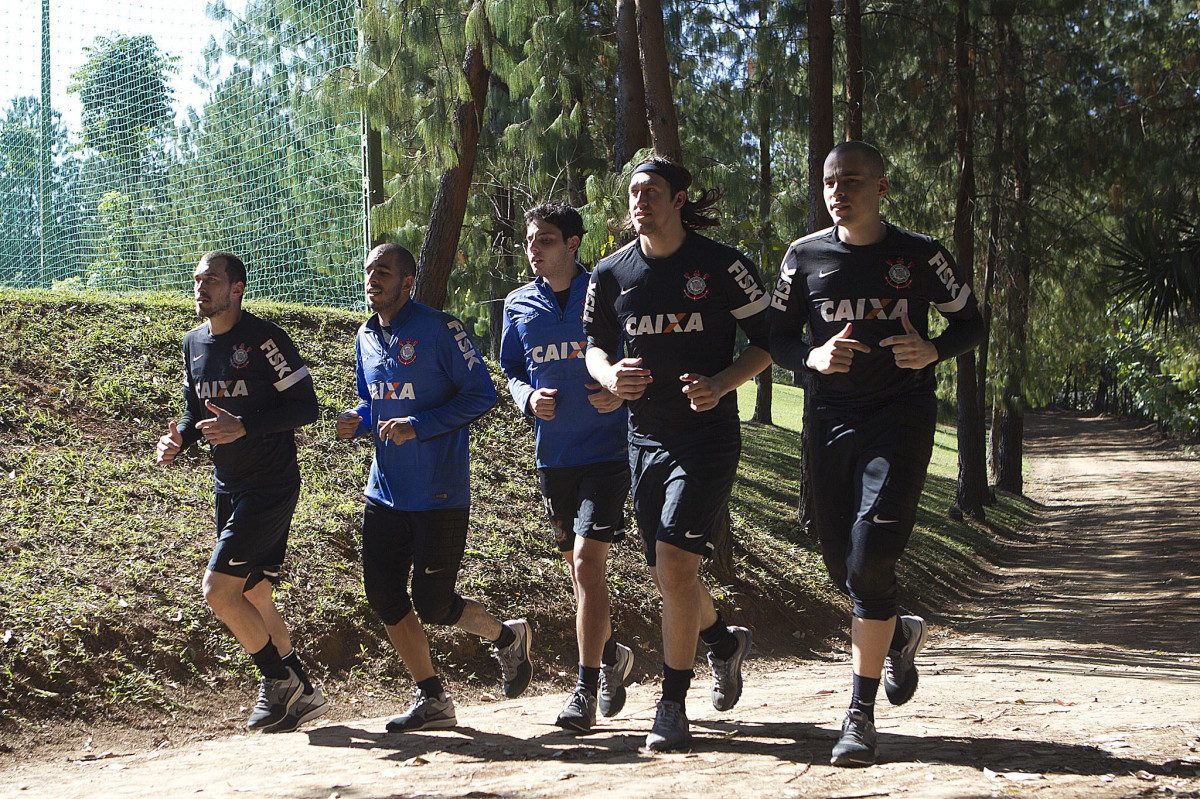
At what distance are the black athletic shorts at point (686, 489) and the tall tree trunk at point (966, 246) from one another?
41.4ft

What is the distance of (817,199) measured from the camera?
11750 mm

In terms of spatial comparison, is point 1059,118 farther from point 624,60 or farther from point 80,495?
point 80,495

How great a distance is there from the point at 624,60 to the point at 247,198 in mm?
4512

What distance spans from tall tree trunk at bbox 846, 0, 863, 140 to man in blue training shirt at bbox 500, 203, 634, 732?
7.89 meters

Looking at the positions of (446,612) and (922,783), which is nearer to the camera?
(922,783)

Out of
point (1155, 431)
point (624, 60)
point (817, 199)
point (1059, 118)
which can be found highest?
point (1059, 118)

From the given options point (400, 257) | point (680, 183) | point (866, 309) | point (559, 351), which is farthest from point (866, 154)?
point (400, 257)

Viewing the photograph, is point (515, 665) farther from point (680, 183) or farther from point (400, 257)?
point (680, 183)

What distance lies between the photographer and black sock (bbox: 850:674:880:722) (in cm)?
432

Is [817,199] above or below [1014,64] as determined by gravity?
below

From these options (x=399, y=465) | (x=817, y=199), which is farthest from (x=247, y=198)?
(x=399, y=465)

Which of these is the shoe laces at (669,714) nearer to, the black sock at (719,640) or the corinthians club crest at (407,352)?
the black sock at (719,640)

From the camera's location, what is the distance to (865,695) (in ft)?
14.2

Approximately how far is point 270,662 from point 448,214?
7.38 metres
